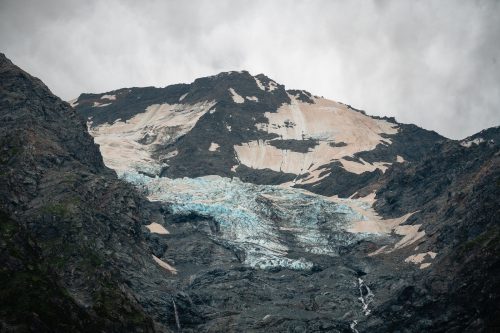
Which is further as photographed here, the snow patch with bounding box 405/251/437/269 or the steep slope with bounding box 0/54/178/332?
the snow patch with bounding box 405/251/437/269

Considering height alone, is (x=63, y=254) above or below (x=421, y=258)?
above

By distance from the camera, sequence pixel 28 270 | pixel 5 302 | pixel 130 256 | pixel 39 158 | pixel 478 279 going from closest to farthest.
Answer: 1. pixel 5 302
2. pixel 28 270
3. pixel 478 279
4. pixel 130 256
5. pixel 39 158

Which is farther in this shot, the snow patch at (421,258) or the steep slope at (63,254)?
the snow patch at (421,258)

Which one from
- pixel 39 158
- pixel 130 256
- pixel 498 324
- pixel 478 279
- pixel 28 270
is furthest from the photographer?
pixel 39 158

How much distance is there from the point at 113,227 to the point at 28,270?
60.1 meters

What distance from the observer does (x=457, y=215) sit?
199250mm

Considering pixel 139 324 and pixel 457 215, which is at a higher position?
pixel 457 215

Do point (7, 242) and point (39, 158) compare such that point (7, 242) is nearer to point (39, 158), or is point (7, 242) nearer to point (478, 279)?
point (39, 158)

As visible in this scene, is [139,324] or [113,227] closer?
[139,324]

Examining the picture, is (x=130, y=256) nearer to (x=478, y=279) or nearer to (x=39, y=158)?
(x=39, y=158)

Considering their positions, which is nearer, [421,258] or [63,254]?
[63,254]

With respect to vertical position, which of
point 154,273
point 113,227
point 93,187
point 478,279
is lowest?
point 478,279

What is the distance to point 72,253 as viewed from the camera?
160000 mm

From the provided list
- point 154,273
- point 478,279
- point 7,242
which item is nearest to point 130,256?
point 154,273
